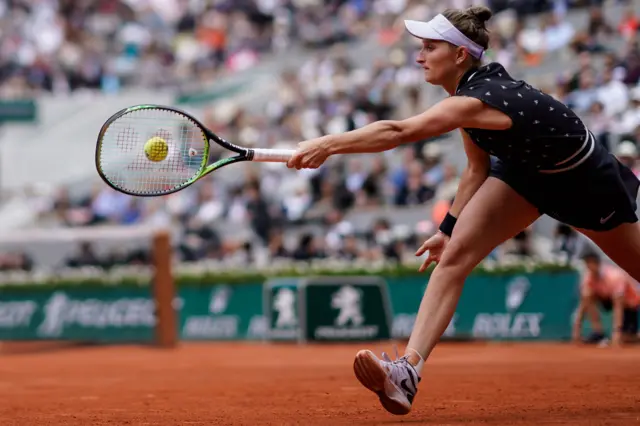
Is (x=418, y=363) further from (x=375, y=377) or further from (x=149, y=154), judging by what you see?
(x=149, y=154)

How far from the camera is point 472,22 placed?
579 centimetres

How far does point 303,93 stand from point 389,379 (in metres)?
16.6

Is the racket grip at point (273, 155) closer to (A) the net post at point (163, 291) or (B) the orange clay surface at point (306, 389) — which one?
(B) the orange clay surface at point (306, 389)

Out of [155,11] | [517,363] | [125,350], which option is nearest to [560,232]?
[517,363]

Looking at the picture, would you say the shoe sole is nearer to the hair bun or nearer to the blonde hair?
the blonde hair

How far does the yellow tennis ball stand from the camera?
20.0 feet

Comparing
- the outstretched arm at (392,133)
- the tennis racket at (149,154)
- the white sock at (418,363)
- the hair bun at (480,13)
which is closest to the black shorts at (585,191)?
the outstretched arm at (392,133)

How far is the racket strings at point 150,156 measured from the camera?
20.2ft

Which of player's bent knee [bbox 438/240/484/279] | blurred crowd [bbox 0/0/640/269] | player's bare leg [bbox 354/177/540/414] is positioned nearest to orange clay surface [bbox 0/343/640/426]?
player's bare leg [bbox 354/177/540/414]

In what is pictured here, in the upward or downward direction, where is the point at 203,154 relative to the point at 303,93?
downward

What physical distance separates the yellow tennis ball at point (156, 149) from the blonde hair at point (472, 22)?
5.43 ft

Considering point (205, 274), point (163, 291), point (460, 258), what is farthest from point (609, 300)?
point (460, 258)

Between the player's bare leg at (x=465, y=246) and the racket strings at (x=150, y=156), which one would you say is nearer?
the player's bare leg at (x=465, y=246)

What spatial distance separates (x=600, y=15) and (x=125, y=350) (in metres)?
8.55
